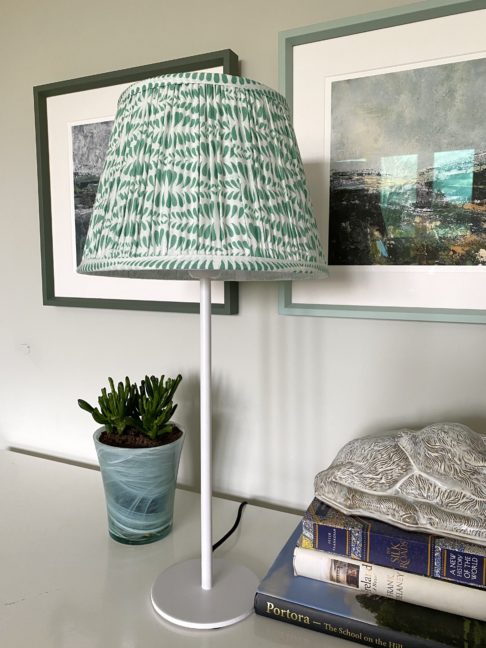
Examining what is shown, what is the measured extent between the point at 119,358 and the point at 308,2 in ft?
2.45

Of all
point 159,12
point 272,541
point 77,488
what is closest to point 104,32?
point 159,12

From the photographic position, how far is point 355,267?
873mm

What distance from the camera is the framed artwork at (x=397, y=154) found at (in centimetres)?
79

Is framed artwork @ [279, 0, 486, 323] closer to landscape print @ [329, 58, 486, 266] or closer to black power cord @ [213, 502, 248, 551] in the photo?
landscape print @ [329, 58, 486, 266]

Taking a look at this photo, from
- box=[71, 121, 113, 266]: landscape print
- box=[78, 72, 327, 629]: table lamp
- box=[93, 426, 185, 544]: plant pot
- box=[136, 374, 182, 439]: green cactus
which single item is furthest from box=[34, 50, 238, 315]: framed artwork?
box=[78, 72, 327, 629]: table lamp

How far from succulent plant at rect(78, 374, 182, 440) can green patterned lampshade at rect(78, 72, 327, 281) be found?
1.09ft

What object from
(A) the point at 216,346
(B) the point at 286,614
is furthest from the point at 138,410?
(B) the point at 286,614

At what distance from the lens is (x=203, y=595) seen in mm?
701

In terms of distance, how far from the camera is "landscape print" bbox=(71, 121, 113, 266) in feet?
3.48

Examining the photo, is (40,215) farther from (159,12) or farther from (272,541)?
(272,541)

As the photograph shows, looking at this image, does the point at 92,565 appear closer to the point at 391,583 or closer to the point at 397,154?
the point at 391,583

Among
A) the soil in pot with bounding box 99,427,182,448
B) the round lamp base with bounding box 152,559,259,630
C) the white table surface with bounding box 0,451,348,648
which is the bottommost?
the white table surface with bounding box 0,451,348,648

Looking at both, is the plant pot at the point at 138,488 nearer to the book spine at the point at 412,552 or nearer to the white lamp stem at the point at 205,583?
the white lamp stem at the point at 205,583

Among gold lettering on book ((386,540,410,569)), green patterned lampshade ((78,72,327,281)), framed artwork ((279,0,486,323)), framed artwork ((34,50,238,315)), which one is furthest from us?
framed artwork ((34,50,238,315))
